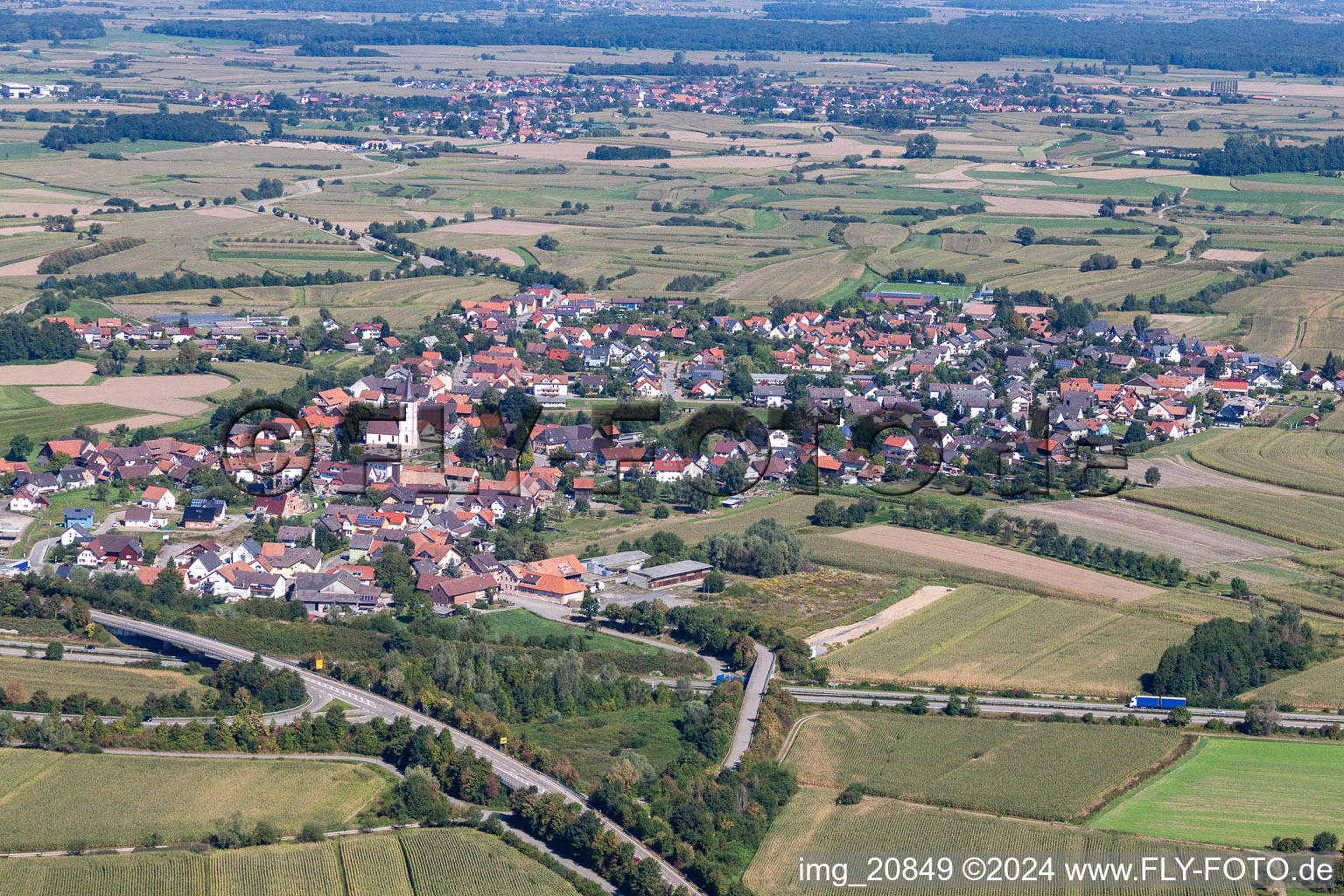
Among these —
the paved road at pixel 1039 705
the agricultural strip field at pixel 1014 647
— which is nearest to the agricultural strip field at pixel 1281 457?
the agricultural strip field at pixel 1014 647

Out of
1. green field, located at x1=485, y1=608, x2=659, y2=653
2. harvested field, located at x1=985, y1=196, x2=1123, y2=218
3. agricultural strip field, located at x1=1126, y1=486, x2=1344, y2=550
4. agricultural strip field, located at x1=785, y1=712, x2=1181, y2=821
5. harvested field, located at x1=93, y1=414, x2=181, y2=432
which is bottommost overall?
green field, located at x1=485, y1=608, x2=659, y2=653

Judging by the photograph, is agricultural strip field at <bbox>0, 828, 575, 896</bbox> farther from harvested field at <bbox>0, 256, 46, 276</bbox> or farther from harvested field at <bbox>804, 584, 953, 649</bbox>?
harvested field at <bbox>0, 256, 46, 276</bbox>

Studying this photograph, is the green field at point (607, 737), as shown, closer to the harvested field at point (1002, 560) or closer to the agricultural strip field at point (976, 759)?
the agricultural strip field at point (976, 759)

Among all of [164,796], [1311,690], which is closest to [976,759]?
[1311,690]

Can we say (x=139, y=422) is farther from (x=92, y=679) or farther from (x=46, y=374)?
(x=92, y=679)

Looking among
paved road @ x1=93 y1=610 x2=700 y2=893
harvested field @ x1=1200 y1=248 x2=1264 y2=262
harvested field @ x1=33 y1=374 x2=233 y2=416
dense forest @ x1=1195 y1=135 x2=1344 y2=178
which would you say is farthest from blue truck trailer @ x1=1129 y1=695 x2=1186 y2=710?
dense forest @ x1=1195 y1=135 x2=1344 y2=178
